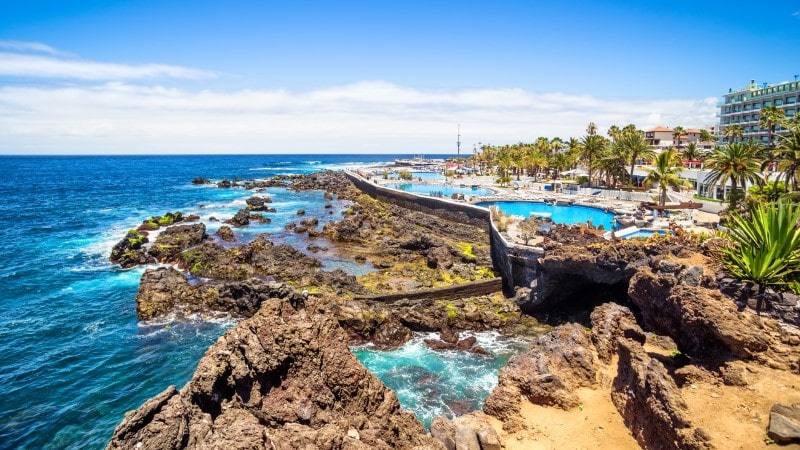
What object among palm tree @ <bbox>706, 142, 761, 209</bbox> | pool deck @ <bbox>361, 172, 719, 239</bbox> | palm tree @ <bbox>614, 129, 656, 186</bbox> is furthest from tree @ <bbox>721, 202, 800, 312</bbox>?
palm tree @ <bbox>614, 129, 656, 186</bbox>

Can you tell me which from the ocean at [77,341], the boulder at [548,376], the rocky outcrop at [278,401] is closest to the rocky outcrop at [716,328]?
the boulder at [548,376]

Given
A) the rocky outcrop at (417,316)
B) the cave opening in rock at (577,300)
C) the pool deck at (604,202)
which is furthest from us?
the pool deck at (604,202)

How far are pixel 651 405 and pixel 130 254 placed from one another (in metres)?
42.9

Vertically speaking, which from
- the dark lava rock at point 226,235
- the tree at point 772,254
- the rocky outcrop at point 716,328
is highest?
the tree at point 772,254

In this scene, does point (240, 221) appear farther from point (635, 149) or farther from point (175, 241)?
point (635, 149)

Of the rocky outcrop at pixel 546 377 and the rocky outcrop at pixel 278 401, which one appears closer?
the rocky outcrop at pixel 278 401

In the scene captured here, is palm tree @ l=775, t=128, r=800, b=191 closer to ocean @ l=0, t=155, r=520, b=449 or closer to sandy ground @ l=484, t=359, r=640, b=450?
sandy ground @ l=484, t=359, r=640, b=450

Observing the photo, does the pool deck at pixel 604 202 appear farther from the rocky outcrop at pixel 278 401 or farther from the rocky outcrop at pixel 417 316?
the rocky outcrop at pixel 278 401

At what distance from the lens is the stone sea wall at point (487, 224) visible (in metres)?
30.7

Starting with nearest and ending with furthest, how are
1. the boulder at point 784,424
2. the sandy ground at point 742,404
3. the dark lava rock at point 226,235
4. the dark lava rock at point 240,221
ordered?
the boulder at point 784,424, the sandy ground at point 742,404, the dark lava rock at point 226,235, the dark lava rock at point 240,221

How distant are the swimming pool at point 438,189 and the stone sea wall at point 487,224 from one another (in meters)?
4.01

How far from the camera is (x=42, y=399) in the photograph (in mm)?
20531

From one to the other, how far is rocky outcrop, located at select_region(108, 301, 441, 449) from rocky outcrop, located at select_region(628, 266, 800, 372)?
9005mm

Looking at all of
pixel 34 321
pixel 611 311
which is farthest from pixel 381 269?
pixel 34 321
